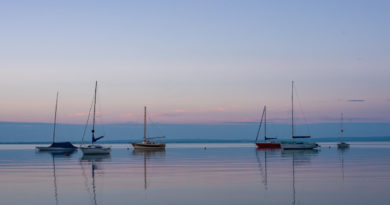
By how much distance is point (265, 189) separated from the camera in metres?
29.2

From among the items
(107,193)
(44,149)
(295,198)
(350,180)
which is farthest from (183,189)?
(44,149)

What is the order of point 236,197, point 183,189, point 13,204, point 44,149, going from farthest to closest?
point 44,149
point 183,189
point 236,197
point 13,204

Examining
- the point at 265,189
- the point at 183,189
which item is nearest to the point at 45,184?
the point at 183,189

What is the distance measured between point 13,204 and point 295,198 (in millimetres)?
14237

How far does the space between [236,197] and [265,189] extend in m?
3.90

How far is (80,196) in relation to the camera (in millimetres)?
26719

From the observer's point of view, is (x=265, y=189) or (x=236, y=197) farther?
(x=265, y=189)

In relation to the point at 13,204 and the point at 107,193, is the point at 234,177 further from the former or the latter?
the point at 13,204

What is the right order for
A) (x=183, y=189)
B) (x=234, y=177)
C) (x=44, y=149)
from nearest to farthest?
(x=183, y=189) → (x=234, y=177) → (x=44, y=149)

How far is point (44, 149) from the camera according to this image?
115 m

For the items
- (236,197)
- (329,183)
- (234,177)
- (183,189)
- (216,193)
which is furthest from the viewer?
(234,177)

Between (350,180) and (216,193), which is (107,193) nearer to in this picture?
(216,193)

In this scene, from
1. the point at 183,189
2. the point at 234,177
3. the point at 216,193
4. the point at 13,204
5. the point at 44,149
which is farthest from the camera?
the point at 44,149

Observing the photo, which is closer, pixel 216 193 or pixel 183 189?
pixel 216 193
